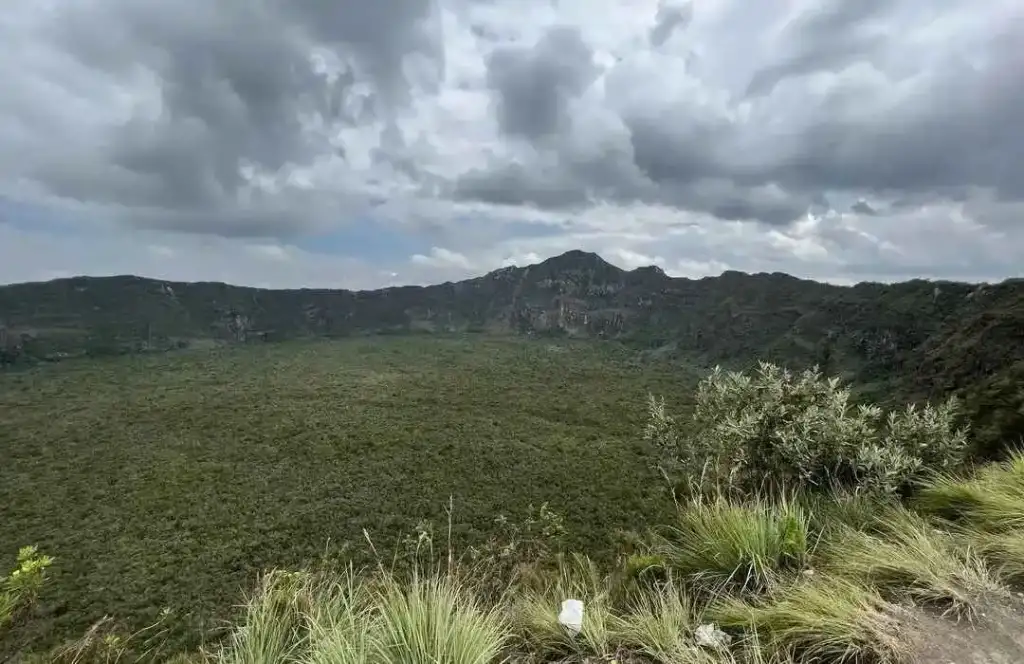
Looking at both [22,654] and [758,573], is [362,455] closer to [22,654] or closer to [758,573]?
[22,654]

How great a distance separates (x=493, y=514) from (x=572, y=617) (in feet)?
117

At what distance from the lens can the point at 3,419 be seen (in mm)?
67688

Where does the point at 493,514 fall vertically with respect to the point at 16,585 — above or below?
below

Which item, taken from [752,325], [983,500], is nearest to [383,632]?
[983,500]

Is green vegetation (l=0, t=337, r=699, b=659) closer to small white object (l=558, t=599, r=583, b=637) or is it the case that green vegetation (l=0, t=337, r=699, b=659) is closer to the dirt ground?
small white object (l=558, t=599, r=583, b=637)

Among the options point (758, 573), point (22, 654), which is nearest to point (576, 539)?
point (22, 654)

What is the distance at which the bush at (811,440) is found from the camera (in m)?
6.81

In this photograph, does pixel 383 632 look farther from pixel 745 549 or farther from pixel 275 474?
pixel 275 474

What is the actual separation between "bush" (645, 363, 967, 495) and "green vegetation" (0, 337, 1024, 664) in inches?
1.8

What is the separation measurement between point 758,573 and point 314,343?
172 metres

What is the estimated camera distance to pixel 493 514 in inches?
1473

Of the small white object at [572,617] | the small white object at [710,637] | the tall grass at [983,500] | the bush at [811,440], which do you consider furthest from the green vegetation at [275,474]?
the small white object at [710,637]

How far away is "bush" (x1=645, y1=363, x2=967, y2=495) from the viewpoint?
6809mm

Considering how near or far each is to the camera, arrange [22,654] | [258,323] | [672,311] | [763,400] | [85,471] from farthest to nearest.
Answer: [258,323], [672,311], [85,471], [22,654], [763,400]
